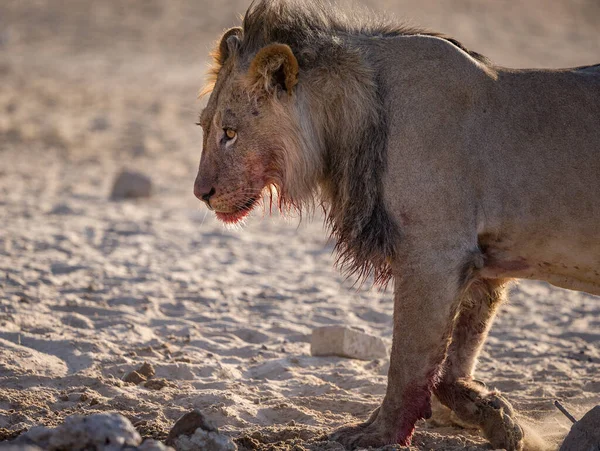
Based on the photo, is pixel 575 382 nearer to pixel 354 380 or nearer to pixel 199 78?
pixel 354 380

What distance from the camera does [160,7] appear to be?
Answer: 25328 millimetres

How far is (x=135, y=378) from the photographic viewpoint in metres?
4.18

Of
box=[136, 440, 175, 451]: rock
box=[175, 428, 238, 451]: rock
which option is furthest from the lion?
box=[136, 440, 175, 451]: rock

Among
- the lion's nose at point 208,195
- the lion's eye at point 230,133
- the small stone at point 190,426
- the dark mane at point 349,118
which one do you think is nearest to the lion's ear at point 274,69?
the dark mane at point 349,118

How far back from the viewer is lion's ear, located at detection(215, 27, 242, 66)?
3.83 meters

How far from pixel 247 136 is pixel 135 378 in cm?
128

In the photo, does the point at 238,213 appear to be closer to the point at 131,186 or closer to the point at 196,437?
the point at 196,437

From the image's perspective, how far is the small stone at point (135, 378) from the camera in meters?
4.18

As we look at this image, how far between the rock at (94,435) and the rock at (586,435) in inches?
63.9

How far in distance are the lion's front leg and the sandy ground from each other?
0.75 feet

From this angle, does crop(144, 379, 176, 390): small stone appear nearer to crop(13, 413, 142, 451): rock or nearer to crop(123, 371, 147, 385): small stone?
crop(123, 371, 147, 385): small stone

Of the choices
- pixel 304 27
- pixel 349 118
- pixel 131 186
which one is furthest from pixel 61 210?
pixel 349 118

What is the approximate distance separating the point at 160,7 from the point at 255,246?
760 inches

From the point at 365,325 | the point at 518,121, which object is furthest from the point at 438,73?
the point at 365,325
